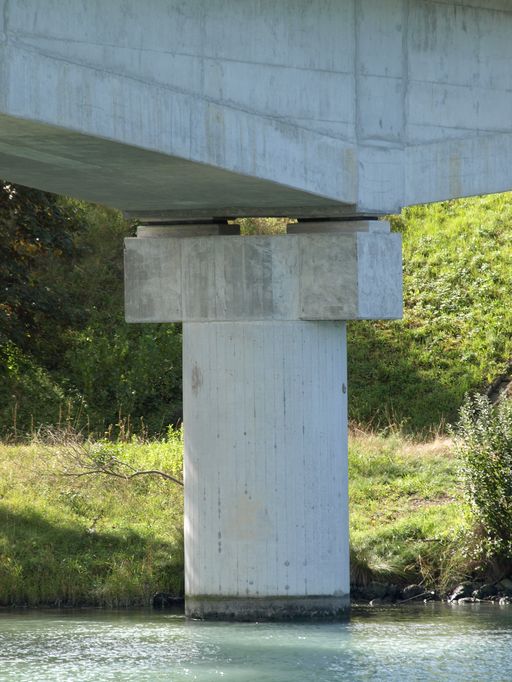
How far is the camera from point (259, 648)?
11.8 meters

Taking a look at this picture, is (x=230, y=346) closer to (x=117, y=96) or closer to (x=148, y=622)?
(x=148, y=622)

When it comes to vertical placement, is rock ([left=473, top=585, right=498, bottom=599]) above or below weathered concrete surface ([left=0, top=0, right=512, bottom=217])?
below

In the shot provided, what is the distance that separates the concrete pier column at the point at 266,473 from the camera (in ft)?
43.2

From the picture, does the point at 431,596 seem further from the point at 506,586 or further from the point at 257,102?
the point at 257,102

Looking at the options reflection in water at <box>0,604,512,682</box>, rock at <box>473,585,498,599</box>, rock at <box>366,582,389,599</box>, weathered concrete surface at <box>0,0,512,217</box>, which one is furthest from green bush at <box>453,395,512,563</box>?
weathered concrete surface at <box>0,0,512,217</box>

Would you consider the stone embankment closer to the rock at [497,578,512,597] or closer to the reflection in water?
the rock at [497,578,512,597]

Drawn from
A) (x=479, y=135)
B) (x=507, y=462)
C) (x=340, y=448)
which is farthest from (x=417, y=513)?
(x=479, y=135)

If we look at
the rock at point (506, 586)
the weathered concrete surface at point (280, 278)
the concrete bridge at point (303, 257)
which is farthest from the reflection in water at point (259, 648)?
the weathered concrete surface at point (280, 278)

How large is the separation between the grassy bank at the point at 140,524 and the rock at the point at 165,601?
7 centimetres

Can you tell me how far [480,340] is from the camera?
80.2ft

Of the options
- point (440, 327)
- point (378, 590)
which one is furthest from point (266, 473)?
point (440, 327)

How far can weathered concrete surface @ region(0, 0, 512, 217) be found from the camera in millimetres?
9898

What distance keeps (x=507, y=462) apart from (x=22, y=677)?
20.8ft

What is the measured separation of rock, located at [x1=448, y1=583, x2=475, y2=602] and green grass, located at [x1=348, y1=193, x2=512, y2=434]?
6.33 m
